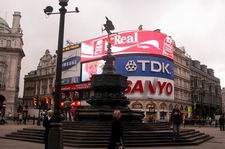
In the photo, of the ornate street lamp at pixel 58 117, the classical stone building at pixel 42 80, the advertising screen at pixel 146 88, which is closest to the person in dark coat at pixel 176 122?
the ornate street lamp at pixel 58 117

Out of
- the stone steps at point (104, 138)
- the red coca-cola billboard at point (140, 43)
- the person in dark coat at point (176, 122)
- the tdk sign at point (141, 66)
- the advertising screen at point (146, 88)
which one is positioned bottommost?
the stone steps at point (104, 138)

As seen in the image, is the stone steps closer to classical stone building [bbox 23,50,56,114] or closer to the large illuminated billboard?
the large illuminated billboard

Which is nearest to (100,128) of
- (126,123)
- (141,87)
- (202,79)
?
(126,123)

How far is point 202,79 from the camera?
9506 cm

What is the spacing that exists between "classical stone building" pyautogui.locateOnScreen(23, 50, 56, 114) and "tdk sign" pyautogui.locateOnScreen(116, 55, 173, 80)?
28.2m

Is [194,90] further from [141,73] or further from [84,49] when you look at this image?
[84,49]

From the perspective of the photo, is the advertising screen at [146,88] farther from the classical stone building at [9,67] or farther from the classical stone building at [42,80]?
the classical stone building at [42,80]

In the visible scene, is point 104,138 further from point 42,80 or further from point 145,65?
point 42,80

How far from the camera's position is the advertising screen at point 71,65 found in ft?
238

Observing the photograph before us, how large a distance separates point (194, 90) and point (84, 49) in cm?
3443

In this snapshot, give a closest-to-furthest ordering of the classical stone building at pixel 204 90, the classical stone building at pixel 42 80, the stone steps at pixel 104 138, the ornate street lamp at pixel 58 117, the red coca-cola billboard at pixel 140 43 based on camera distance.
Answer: the ornate street lamp at pixel 58 117
the stone steps at pixel 104 138
the red coca-cola billboard at pixel 140 43
the classical stone building at pixel 204 90
the classical stone building at pixel 42 80

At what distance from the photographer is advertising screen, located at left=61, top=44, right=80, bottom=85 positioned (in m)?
72.7

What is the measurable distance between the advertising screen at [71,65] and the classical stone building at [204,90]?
102ft

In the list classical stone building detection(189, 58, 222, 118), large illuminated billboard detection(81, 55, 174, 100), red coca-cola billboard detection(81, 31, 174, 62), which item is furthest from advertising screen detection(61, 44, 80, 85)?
classical stone building detection(189, 58, 222, 118)
